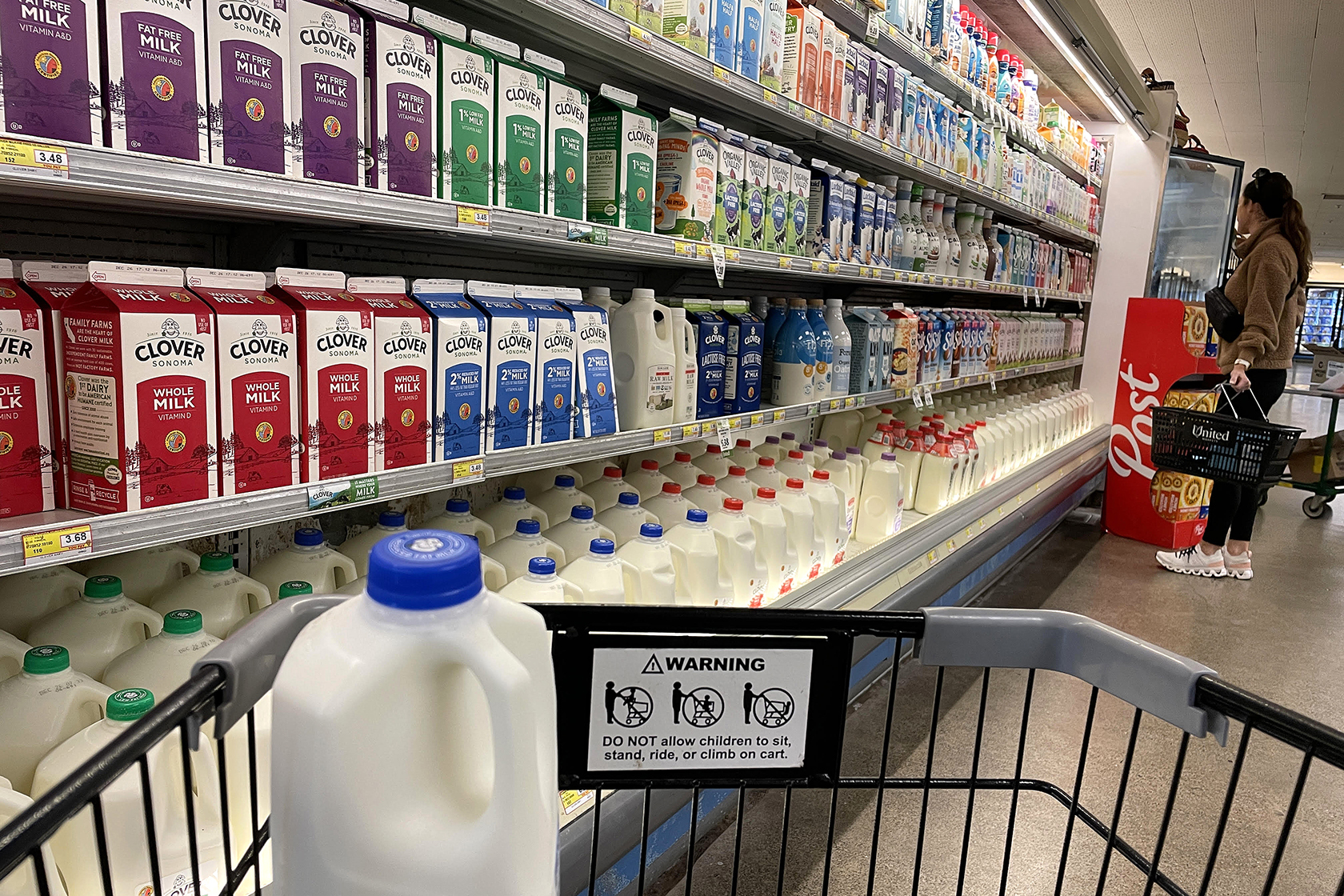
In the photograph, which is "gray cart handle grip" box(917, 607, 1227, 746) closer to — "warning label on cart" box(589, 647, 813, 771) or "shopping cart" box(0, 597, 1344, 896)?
"shopping cart" box(0, 597, 1344, 896)

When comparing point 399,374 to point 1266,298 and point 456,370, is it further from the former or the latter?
point 1266,298

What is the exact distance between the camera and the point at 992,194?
414 centimetres

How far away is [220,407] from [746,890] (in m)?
1.58

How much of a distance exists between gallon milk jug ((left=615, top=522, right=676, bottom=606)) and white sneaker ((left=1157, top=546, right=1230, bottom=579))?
408 cm

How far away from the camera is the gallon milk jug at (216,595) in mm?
1476

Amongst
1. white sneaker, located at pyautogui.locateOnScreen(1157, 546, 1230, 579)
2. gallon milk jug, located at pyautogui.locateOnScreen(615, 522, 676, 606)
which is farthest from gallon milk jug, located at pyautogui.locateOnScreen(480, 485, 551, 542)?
white sneaker, located at pyautogui.locateOnScreen(1157, 546, 1230, 579)

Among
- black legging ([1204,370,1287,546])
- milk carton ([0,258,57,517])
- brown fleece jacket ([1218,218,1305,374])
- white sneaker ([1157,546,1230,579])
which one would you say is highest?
brown fleece jacket ([1218,218,1305,374])

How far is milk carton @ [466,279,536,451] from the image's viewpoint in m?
1.74

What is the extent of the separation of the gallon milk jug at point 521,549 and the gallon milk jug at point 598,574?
0.07m

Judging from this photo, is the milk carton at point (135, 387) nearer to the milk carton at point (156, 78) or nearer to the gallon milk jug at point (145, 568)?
the milk carton at point (156, 78)

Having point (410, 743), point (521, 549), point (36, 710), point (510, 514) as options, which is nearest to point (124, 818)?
point (36, 710)

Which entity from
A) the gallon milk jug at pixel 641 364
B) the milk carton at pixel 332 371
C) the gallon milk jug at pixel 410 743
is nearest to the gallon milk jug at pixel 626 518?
the gallon milk jug at pixel 641 364

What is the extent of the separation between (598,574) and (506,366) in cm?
Result: 46

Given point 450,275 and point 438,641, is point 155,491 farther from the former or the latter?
point 450,275
